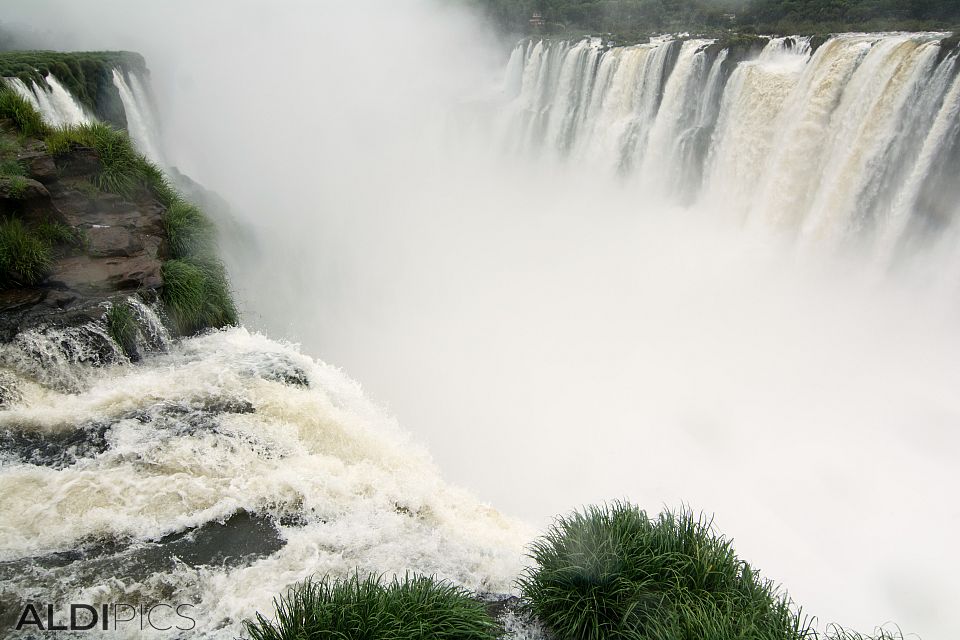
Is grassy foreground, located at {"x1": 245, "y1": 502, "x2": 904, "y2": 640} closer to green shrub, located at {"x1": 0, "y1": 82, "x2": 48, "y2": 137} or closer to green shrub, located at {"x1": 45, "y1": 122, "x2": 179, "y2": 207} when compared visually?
green shrub, located at {"x1": 45, "y1": 122, "x2": 179, "y2": 207}

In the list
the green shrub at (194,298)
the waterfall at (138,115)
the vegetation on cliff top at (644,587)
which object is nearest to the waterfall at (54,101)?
the waterfall at (138,115)

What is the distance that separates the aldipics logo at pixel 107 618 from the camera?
10.5 ft

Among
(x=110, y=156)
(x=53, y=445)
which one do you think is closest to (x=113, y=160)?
(x=110, y=156)

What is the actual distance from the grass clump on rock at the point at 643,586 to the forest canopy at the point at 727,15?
23.3 meters

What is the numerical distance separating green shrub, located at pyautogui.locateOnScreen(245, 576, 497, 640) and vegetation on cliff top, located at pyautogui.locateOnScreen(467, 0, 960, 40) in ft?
80.8

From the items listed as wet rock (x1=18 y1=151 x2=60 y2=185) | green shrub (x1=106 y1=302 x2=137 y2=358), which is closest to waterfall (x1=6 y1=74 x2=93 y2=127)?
wet rock (x1=18 y1=151 x2=60 y2=185)

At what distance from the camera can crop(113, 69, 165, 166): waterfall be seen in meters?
15.9

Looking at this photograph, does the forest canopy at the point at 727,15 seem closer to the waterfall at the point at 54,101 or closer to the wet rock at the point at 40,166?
the wet rock at the point at 40,166

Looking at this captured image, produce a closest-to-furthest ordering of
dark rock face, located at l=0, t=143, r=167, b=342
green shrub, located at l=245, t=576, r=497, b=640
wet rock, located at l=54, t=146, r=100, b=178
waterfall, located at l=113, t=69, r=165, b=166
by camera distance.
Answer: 1. green shrub, located at l=245, t=576, r=497, b=640
2. dark rock face, located at l=0, t=143, r=167, b=342
3. wet rock, located at l=54, t=146, r=100, b=178
4. waterfall, located at l=113, t=69, r=165, b=166

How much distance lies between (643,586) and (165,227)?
Result: 8030mm

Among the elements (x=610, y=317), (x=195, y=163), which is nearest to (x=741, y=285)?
(x=610, y=317)

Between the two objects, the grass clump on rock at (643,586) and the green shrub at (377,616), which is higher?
the green shrub at (377,616)

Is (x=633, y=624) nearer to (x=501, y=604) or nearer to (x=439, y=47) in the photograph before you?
(x=501, y=604)

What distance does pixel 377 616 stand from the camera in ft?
9.96
